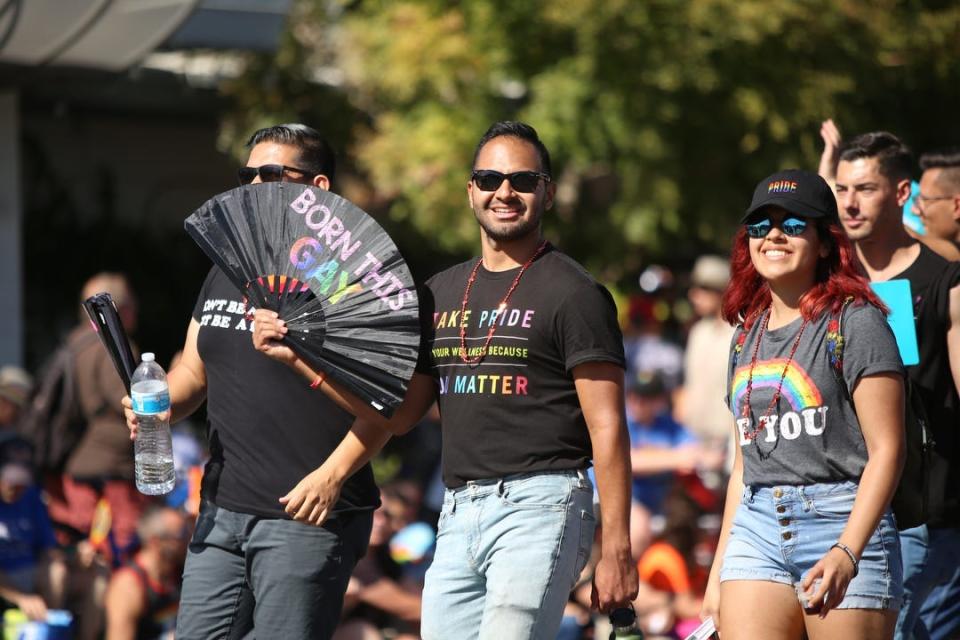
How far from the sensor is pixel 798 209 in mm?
4457

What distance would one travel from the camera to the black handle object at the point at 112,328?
5180 millimetres

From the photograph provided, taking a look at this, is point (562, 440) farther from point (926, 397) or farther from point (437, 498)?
point (437, 498)

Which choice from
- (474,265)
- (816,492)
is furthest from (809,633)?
(474,265)

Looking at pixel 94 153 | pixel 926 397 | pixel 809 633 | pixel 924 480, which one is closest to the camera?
pixel 809 633

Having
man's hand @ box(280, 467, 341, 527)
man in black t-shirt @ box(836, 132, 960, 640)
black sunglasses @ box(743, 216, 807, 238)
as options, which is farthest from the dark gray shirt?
man's hand @ box(280, 467, 341, 527)

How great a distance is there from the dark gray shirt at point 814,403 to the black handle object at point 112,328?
221 cm

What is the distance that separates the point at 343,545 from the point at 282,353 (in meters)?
0.68

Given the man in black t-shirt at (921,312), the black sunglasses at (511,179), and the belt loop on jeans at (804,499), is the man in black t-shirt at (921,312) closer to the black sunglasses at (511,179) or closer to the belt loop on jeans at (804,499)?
the belt loop on jeans at (804,499)

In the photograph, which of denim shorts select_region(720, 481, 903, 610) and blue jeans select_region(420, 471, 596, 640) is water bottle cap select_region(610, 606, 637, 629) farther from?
denim shorts select_region(720, 481, 903, 610)

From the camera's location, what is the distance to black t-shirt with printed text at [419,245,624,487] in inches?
178

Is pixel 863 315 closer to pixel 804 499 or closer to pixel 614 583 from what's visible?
pixel 804 499

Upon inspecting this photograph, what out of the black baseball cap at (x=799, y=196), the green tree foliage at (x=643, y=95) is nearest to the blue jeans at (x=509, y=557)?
the black baseball cap at (x=799, y=196)

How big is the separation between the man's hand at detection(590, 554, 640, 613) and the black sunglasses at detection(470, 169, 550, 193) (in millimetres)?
1198

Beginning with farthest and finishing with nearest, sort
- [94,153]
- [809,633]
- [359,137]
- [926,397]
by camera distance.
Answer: [94,153]
[359,137]
[926,397]
[809,633]
